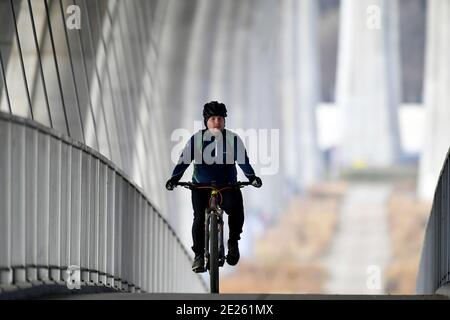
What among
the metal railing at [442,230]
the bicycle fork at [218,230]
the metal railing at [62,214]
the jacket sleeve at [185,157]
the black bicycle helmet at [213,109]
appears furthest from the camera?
the metal railing at [442,230]

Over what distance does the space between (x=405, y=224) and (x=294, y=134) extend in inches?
313

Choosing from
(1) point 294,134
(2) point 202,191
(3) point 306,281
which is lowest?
(3) point 306,281

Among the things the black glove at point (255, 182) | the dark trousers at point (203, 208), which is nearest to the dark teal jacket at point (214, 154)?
the dark trousers at point (203, 208)

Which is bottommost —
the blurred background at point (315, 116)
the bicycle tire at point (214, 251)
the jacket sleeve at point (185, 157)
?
the blurred background at point (315, 116)

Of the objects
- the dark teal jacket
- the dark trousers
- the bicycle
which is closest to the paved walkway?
the dark trousers

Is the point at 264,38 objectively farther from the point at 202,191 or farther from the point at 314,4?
the point at 202,191

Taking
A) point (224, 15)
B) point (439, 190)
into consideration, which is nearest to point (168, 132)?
point (224, 15)

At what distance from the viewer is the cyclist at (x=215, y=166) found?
15.4 m

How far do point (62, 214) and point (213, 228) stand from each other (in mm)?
1398

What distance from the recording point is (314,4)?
8094 centimetres

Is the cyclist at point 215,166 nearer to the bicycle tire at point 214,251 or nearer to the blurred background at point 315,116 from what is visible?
the bicycle tire at point 214,251

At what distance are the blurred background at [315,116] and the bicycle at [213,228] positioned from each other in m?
30.0

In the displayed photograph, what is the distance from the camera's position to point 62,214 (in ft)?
51.8

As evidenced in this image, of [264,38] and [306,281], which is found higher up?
[264,38]
